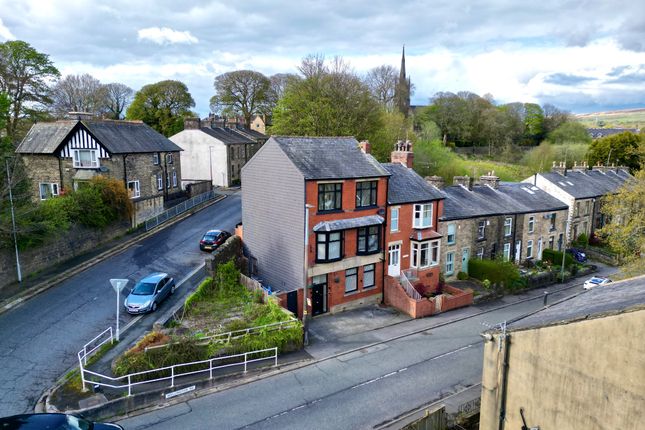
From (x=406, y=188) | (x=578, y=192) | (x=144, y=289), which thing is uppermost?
(x=406, y=188)

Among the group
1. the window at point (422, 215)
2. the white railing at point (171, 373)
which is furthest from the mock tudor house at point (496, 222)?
the white railing at point (171, 373)

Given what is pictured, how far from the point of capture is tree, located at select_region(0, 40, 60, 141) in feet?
142

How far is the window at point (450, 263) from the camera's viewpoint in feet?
104

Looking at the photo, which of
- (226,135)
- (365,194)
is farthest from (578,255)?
(226,135)

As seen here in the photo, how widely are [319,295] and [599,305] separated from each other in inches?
615

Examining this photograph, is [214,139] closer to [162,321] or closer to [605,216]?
[162,321]

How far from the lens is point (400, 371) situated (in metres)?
19.3

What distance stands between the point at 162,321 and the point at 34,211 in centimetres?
1161

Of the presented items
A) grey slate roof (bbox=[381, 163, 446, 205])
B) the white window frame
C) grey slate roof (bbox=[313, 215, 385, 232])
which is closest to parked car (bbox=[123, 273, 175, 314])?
grey slate roof (bbox=[313, 215, 385, 232])

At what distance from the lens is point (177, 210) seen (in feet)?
132

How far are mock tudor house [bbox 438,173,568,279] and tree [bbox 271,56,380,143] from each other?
12.8 metres

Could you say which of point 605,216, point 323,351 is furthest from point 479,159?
point 323,351

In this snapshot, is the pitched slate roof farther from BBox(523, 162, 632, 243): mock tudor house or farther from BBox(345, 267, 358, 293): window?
BBox(523, 162, 632, 243): mock tudor house

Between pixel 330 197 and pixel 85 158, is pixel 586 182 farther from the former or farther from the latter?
pixel 85 158
